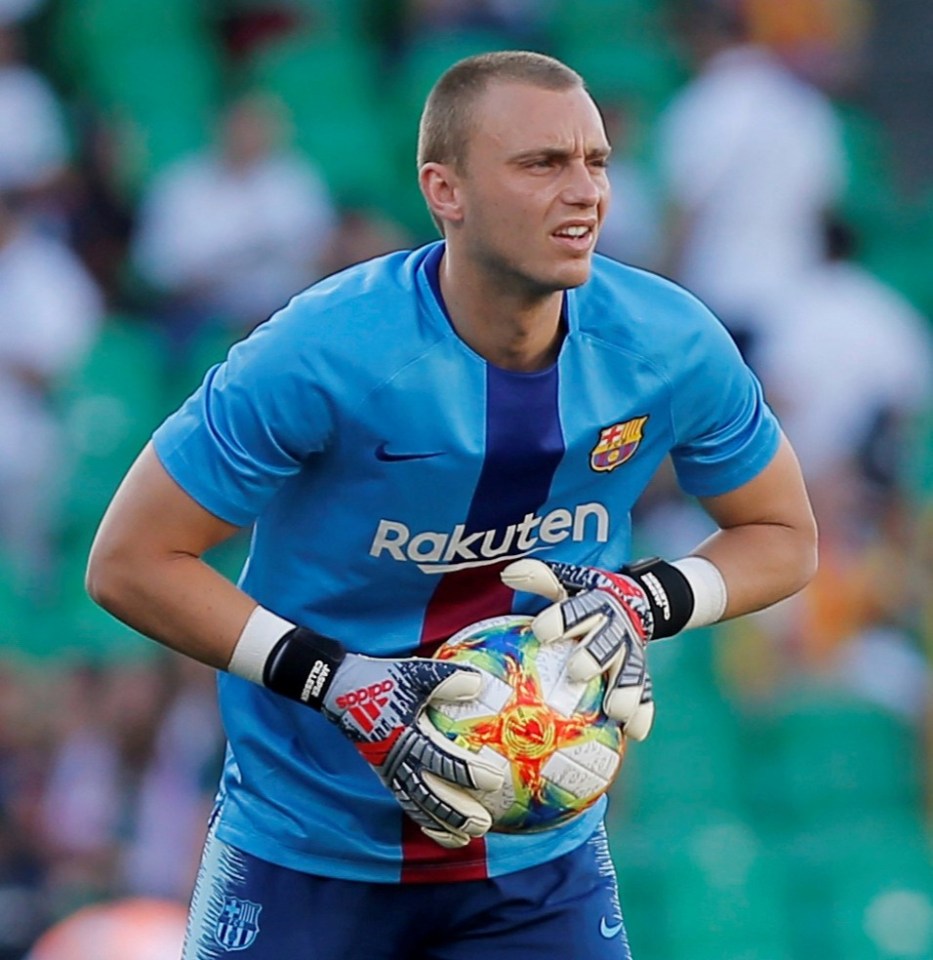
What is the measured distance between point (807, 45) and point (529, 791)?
753 cm

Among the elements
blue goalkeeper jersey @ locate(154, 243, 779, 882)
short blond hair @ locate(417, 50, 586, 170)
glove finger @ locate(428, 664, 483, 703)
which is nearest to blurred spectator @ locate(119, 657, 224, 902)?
blue goalkeeper jersey @ locate(154, 243, 779, 882)

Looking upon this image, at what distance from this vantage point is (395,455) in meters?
3.57

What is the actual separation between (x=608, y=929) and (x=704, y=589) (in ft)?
2.11

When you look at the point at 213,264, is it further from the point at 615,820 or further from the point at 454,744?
the point at 454,744

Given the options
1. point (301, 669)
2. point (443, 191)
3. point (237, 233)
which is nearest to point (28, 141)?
point (237, 233)

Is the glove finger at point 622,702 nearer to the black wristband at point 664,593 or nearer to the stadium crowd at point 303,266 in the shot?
the black wristband at point 664,593

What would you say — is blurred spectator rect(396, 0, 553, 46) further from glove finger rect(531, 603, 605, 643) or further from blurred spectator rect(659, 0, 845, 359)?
glove finger rect(531, 603, 605, 643)

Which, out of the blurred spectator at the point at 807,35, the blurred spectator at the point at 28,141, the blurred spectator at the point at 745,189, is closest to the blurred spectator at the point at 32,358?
the blurred spectator at the point at 28,141

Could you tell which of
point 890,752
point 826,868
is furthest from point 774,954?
point 890,752

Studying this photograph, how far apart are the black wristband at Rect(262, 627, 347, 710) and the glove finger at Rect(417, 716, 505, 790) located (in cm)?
20

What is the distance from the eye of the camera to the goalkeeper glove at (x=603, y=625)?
3518 millimetres

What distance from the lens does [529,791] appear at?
350cm

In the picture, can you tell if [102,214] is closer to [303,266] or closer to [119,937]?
[303,266]

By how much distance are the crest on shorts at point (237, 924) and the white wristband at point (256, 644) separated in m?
0.47
